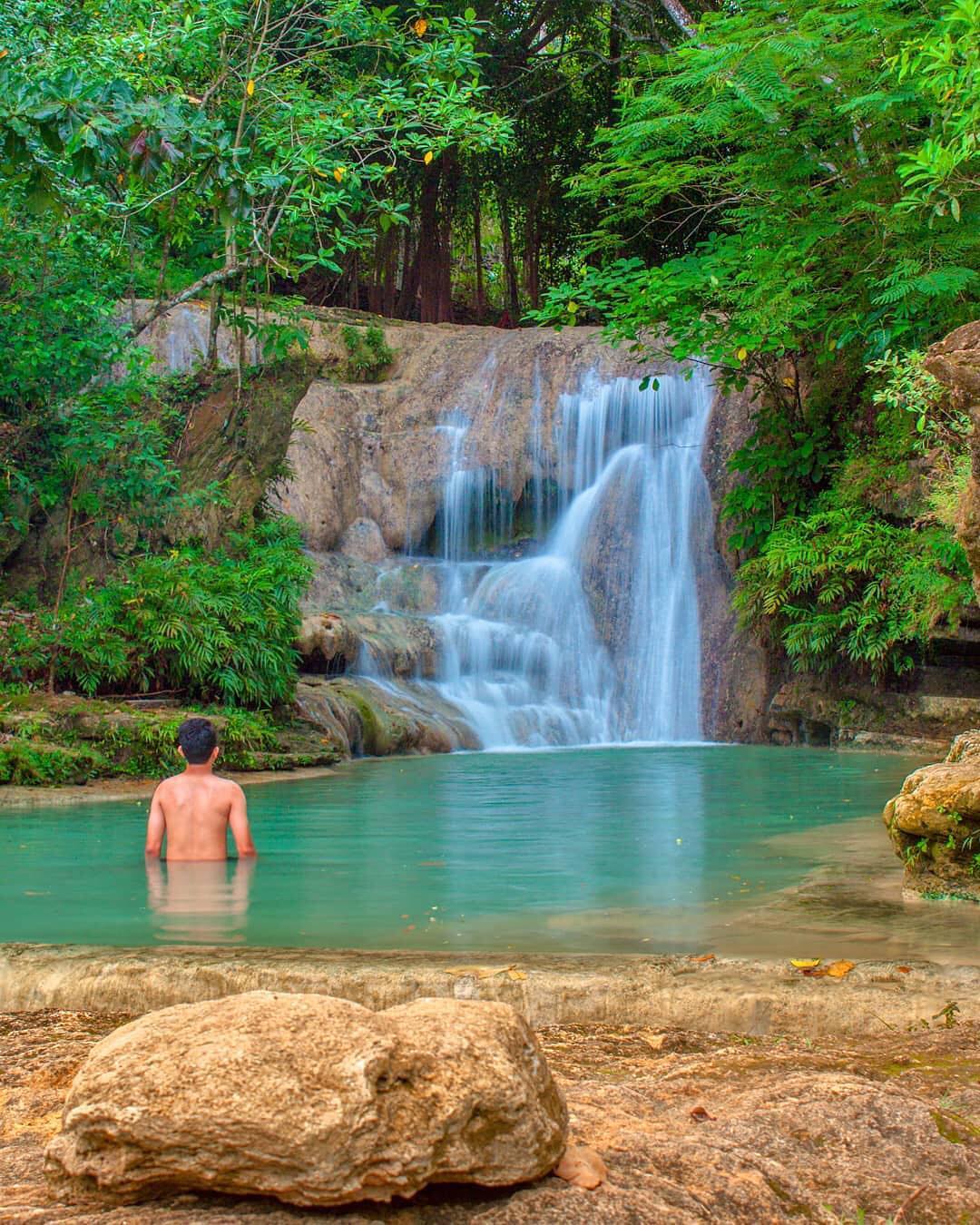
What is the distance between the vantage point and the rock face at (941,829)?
5.44 meters

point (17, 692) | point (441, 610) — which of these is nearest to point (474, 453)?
point (441, 610)

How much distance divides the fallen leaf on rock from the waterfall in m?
14.0

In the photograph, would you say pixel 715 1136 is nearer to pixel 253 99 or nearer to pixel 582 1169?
pixel 582 1169

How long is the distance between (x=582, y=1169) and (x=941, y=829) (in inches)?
143

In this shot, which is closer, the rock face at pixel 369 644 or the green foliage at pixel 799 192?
the green foliage at pixel 799 192

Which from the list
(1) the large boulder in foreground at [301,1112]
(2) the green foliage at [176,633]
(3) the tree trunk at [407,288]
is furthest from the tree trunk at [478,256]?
(1) the large boulder in foreground at [301,1112]

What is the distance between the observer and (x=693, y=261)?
16.4m

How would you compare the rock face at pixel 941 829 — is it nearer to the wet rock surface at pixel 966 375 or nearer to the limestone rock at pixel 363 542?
the wet rock surface at pixel 966 375

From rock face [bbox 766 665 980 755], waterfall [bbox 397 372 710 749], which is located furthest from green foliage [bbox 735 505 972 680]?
waterfall [bbox 397 372 710 749]

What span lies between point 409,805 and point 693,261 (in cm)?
919

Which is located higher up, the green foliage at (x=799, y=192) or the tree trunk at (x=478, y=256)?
the tree trunk at (x=478, y=256)

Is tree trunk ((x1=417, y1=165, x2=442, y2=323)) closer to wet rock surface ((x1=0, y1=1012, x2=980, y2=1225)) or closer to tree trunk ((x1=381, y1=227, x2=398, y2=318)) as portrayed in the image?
tree trunk ((x1=381, y1=227, x2=398, y2=318))

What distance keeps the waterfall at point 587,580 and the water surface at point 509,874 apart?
565cm

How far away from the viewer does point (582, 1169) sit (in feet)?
7.68
